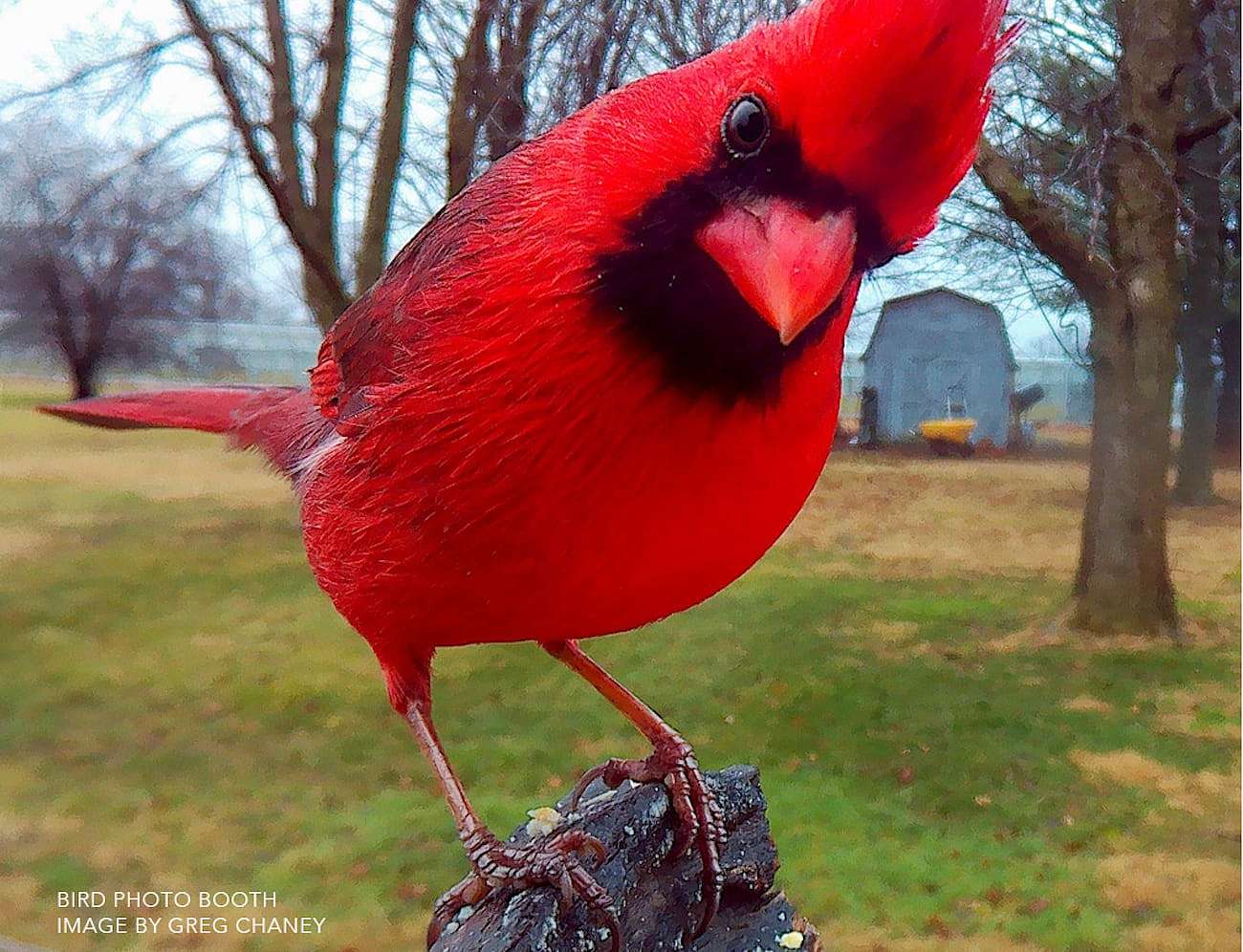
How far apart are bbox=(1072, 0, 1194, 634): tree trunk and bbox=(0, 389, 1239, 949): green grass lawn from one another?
45 mm

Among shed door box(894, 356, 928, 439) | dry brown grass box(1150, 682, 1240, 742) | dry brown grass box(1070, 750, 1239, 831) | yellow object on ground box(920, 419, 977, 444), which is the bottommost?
dry brown grass box(1070, 750, 1239, 831)

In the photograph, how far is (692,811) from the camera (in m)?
0.73

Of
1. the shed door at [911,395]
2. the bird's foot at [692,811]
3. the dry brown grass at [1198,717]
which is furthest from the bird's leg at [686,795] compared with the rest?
the dry brown grass at [1198,717]

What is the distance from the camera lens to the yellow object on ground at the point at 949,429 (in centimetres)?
112

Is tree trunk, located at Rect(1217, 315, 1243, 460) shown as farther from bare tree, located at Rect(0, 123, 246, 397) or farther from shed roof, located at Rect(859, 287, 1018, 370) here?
bare tree, located at Rect(0, 123, 246, 397)

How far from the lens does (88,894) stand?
1.19m

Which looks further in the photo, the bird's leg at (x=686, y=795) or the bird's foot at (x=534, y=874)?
the bird's leg at (x=686, y=795)

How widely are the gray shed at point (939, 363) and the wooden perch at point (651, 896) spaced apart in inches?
19.5

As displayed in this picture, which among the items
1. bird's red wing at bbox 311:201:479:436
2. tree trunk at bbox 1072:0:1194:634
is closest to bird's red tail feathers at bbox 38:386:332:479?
bird's red wing at bbox 311:201:479:436

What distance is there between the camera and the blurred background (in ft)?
3.59

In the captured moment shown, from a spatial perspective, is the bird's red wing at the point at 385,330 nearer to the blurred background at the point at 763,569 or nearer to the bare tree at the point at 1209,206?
the blurred background at the point at 763,569

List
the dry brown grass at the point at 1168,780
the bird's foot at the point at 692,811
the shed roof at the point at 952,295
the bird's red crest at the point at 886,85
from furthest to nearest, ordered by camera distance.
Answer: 1. the dry brown grass at the point at 1168,780
2. the shed roof at the point at 952,295
3. the bird's foot at the point at 692,811
4. the bird's red crest at the point at 886,85

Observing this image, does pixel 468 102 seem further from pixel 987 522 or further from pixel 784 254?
pixel 987 522

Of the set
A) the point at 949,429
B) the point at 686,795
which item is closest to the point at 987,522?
the point at 949,429
